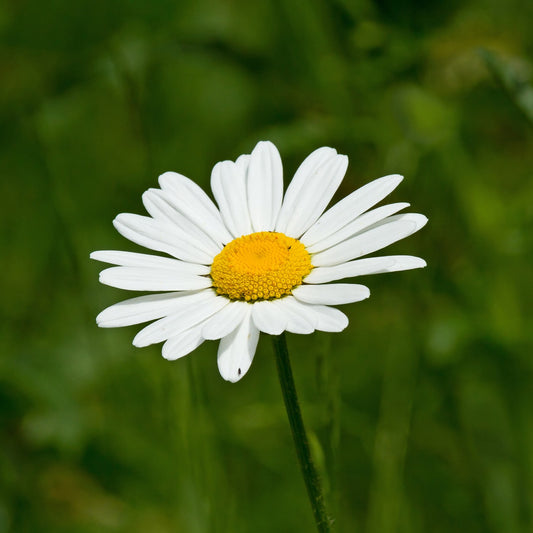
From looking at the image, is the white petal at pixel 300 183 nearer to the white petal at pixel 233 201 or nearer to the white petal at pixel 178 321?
the white petal at pixel 233 201

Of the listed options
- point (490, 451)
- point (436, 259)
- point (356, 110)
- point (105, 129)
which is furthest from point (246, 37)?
point (490, 451)

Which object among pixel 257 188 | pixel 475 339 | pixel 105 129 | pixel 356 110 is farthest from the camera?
pixel 105 129

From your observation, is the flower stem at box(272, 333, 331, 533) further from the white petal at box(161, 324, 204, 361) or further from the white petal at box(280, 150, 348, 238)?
the white petal at box(280, 150, 348, 238)

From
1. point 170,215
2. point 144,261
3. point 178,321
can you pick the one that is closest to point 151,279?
point 144,261

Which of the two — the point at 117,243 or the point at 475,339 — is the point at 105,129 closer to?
the point at 117,243

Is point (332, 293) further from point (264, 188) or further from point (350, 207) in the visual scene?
point (264, 188)

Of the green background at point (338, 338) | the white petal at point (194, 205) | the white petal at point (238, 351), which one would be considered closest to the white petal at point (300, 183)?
the white petal at point (194, 205)
